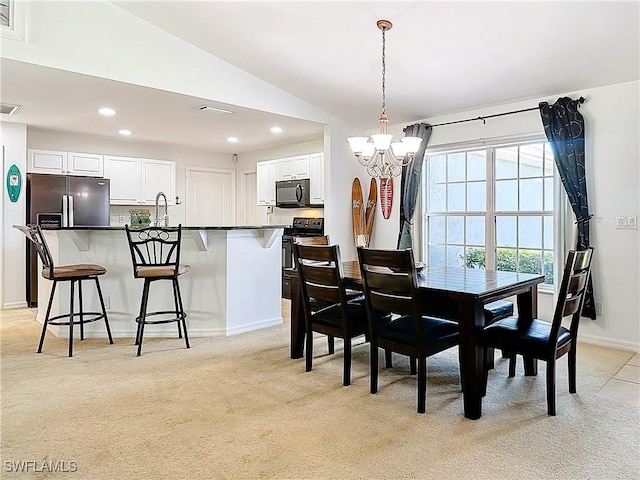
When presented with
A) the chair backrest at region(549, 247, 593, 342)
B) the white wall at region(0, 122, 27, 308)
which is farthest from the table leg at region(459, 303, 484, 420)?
the white wall at region(0, 122, 27, 308)

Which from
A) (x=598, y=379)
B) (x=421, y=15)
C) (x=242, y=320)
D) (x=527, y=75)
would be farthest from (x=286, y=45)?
(x=598, y=379)

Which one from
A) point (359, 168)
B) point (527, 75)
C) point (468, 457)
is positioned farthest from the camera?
point (359, 168)

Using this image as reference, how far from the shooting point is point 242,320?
178 inches

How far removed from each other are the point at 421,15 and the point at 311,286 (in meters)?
2.21

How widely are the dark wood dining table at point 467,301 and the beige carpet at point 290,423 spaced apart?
0.20 m

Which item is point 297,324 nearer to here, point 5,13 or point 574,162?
point 574,162

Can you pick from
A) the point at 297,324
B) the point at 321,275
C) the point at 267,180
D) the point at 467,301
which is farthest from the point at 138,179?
the point at 467,301

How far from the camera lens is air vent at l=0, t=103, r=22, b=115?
15.2 feet

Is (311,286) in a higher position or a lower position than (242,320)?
higher

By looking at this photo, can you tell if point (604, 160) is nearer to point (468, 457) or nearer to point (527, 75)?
point (527, 75)

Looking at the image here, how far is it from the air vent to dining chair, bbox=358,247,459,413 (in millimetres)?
4239

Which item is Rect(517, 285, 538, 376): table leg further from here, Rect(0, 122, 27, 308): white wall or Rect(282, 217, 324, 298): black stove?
Rect(0, 122, 27, 308): white wall

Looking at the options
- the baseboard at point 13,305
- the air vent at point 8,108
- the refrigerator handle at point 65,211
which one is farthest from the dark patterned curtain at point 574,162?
the baseboard at point 13,305

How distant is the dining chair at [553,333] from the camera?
258 centimetres
